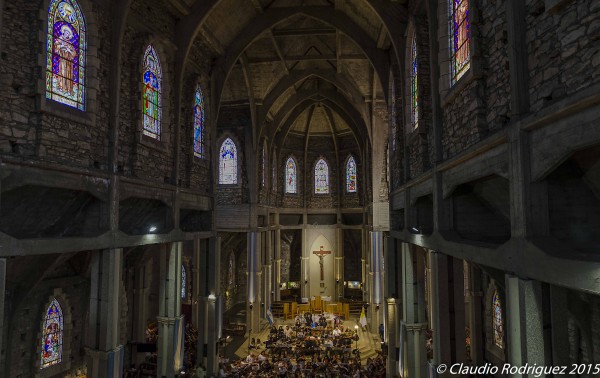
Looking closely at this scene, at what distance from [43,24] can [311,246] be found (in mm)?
26228

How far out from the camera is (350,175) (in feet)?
105

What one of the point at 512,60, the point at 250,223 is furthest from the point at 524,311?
the point at 250,223

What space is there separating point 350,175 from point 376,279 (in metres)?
10.0

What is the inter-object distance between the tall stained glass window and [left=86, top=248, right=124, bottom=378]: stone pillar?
14118mm

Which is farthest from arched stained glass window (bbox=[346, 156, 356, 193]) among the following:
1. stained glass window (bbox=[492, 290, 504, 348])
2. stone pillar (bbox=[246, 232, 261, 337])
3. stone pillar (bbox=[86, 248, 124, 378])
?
stone pillar (bbox=[86, 248, 124, 378])

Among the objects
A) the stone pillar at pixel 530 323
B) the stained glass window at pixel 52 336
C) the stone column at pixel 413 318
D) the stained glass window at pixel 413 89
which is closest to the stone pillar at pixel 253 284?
the stained glass window at pixel 52 336

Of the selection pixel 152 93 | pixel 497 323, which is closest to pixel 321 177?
pixel 497 323

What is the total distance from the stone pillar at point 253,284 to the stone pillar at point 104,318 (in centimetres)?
1386

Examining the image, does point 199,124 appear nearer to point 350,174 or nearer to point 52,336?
point 52,336

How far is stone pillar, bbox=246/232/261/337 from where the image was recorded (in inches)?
959

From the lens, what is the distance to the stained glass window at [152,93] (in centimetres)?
1271

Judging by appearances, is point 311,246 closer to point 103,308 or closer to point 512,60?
point 103,308

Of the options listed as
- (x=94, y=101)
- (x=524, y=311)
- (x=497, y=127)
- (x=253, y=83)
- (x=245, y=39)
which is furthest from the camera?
(x=253, y=83)

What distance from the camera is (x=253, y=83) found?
76.8ft
